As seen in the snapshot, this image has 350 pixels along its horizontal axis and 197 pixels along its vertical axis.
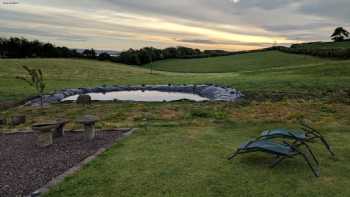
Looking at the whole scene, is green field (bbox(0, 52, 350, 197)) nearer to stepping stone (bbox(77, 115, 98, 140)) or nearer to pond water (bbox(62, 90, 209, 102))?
stepping stone (bbox(77, 115, 98, 140))

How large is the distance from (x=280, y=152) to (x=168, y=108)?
610cm

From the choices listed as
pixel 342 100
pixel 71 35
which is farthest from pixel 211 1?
pixel 71 35

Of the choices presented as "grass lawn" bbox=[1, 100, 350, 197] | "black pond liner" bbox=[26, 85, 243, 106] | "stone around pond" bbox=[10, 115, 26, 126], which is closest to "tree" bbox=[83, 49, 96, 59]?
"black pond liner" bbox=[26, 85, 243, 106]

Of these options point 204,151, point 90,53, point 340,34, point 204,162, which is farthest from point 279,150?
point 340,34

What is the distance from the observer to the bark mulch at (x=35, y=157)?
14.1 feet

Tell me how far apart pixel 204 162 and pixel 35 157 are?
2980mm

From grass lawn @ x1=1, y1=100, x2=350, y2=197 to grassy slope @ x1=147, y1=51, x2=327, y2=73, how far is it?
84.4 feet

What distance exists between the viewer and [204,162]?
502cm

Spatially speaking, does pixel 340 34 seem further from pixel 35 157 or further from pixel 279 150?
pixel 35 157

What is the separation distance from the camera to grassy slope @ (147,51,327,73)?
34.9 metres

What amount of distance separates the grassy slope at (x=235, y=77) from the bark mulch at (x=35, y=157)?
750 centimetres

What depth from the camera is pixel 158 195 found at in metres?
3.82

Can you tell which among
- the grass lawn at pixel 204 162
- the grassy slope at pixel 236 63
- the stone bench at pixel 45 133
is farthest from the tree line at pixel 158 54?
the stone bench at pixel 45 133

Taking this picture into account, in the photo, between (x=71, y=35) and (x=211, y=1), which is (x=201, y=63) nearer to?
(x=71, y=35)
